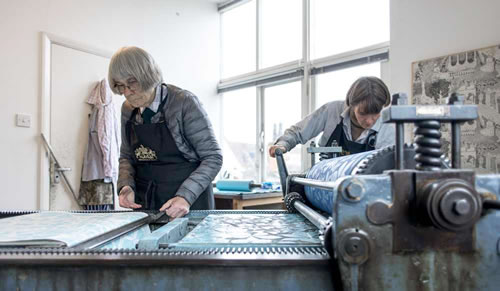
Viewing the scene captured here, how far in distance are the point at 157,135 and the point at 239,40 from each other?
3.55m

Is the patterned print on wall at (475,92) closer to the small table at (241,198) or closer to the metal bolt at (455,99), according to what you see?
the small table at (241,198)

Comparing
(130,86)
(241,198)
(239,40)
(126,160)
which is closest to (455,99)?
(130,86)

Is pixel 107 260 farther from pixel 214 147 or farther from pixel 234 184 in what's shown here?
pixel 234 184

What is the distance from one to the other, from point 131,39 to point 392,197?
12.1 feet

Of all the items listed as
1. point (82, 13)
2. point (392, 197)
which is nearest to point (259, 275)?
point (392, 197)

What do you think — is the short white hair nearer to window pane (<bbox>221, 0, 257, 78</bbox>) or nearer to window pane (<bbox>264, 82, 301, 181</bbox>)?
window pane (<bbox>264, 82, 301, 181</bbox>)

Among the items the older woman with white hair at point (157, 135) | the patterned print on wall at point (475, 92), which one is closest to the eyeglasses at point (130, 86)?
the older woman with white hair at point (157, 135)

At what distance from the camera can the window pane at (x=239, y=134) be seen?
174 inches

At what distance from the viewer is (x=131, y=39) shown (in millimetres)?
3680

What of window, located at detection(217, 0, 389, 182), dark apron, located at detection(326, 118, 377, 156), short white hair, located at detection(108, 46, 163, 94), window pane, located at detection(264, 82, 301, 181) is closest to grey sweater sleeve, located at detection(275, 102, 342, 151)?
dark apron, located at detection(326, 118, 377, 156)

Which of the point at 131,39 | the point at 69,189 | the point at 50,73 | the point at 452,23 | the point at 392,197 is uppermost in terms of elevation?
the point at 131,39

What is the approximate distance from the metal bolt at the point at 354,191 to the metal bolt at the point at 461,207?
11 centimetres

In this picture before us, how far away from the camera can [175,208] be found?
3.48ft

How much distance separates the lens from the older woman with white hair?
4.05ft
